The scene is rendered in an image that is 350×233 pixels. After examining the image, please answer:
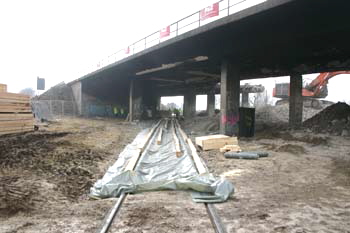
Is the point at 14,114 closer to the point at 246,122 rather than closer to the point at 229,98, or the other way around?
the point at 229,98

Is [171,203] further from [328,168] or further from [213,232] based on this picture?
[328,168]

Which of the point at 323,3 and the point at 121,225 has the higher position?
the point at 323,3

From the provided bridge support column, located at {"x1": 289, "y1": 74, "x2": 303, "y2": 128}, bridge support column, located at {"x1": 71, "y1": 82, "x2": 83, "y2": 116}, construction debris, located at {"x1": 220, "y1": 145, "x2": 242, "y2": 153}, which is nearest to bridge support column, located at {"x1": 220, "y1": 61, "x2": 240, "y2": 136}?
construction debris, located at {"x1": 220, "y1": 145, "x2": 242, "y2": 153}

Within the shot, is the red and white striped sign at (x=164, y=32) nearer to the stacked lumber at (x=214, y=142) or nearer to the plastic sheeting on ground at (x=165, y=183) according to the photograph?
the stacked lumber at (x=214, y=142)

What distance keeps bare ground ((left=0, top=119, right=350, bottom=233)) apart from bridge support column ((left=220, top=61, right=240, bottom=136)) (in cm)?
877

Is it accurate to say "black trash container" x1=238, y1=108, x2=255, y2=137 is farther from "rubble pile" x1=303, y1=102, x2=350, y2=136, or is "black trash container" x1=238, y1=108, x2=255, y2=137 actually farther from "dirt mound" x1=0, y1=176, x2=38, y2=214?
"dirt mound" x1=0, y1=176, x2=38, y2=214

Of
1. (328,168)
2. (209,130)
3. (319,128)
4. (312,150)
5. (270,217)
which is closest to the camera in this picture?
(270,217)

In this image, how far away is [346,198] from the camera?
23.8 feet

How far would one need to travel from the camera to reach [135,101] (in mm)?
39719

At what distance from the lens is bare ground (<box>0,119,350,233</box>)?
547cm

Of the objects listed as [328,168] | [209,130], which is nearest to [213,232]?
[328,168]

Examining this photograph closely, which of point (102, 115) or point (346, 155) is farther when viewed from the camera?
point (102, 115)

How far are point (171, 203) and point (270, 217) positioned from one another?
6.58 ft

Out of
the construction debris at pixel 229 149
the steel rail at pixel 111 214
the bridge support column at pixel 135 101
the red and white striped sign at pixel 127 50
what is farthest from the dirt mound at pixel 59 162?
the bridge support column at pixel 135 101
